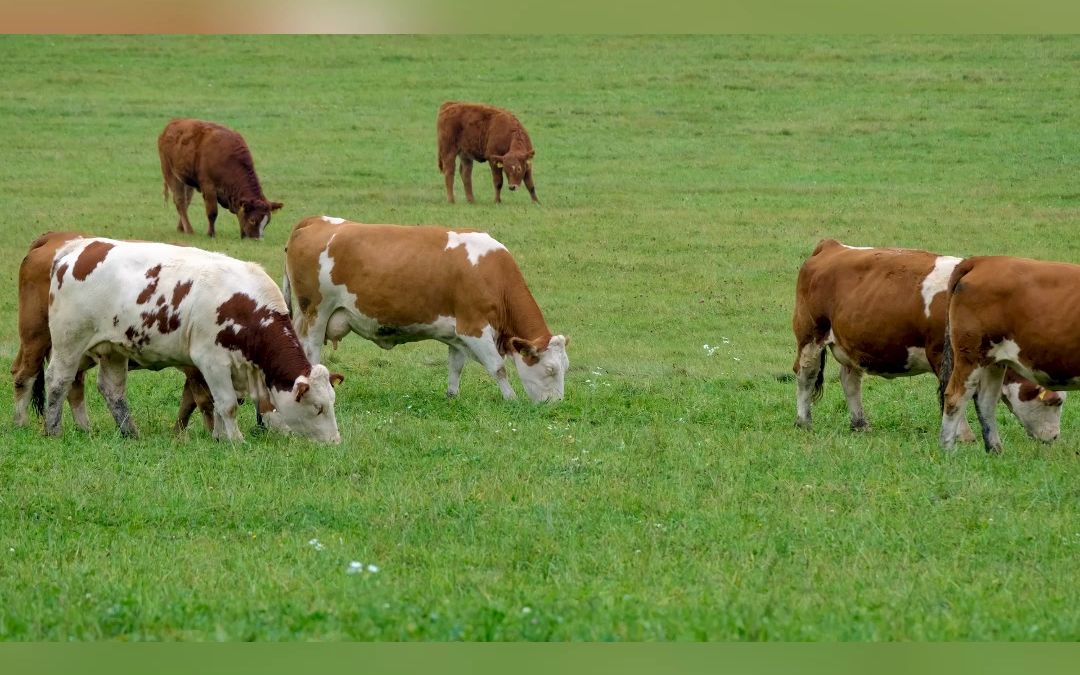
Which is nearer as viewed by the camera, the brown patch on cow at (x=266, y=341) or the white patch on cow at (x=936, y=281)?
the brown patch on cow at (x=266, y=341)

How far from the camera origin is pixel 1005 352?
36.0 feet

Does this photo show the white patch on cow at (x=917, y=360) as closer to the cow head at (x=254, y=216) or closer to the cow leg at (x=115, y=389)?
the cow leg at (x=115, y=389)

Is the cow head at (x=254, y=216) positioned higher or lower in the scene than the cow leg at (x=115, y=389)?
lower

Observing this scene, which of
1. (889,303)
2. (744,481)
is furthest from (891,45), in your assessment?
(744,481)

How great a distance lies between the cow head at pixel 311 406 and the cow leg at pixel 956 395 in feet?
16.7

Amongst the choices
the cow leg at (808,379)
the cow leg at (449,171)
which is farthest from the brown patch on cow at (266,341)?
the cow leg at (449,171)

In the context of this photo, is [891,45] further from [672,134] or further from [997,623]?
[997,623]

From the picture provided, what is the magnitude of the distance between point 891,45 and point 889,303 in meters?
36.9

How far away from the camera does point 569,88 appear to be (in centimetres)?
4322

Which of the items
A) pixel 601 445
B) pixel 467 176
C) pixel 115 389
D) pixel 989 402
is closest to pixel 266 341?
pixel 115 389

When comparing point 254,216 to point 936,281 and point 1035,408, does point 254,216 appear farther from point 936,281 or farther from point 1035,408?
point 1035,408

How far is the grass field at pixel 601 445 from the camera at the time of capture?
5.73m

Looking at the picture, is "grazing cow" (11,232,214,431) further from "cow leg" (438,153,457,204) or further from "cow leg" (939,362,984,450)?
"cow leg" (438,153,457,204)

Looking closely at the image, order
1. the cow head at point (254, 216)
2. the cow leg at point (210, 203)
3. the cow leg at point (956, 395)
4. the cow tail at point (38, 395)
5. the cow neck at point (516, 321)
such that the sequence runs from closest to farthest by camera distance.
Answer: the cow leg at point (956, 395), the cow tail at point (38, 395), the cow neck at point (516, 321), the cow head at point (254, 216), the cow leg at point (210, 203)
